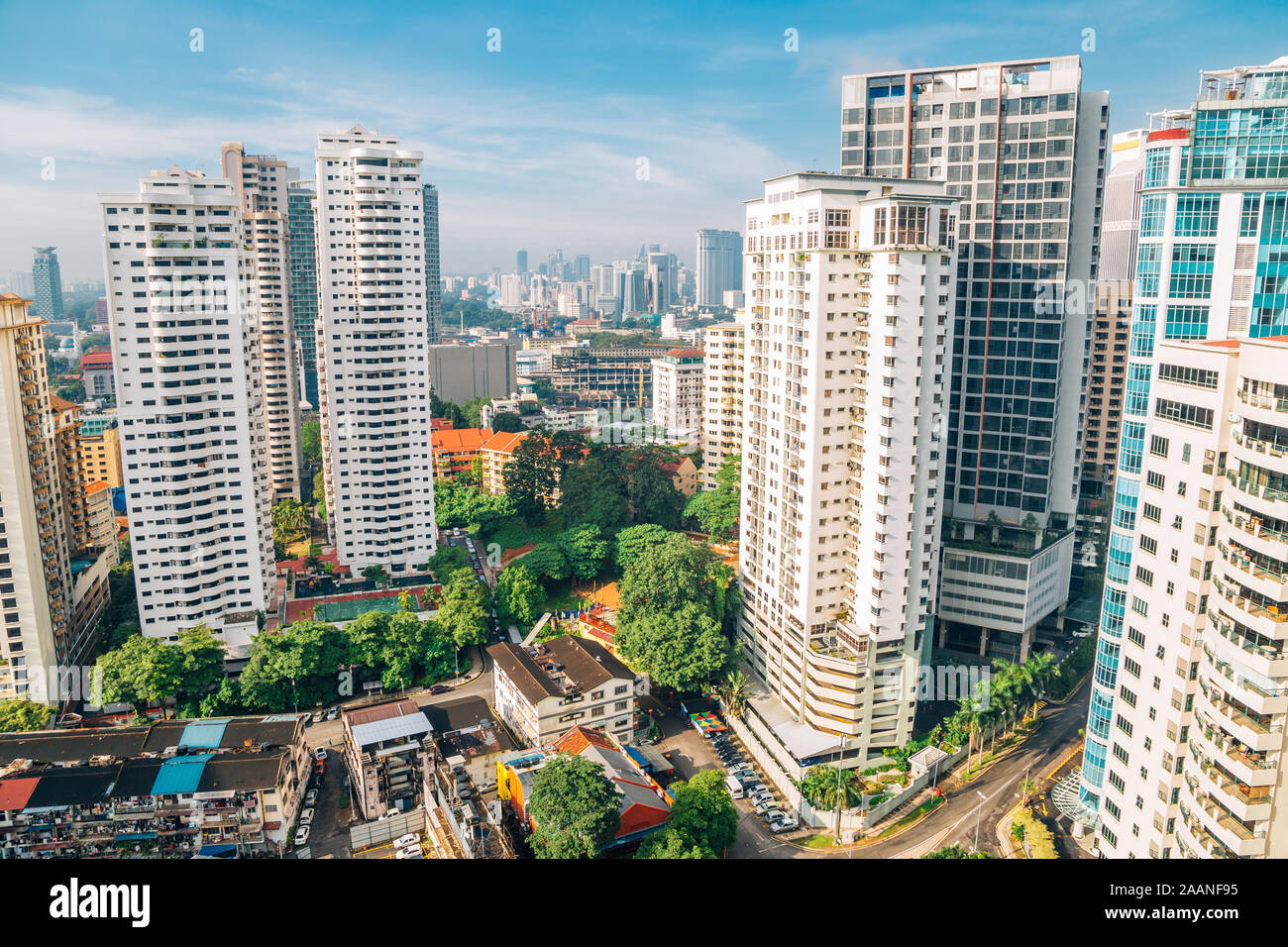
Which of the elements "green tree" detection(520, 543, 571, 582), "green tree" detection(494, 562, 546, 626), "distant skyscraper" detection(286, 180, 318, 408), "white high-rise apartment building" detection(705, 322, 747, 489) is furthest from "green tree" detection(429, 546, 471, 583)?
"distant skyscraper" detection(286, 180, 318, 408)

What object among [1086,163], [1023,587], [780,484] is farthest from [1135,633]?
[1086,163]

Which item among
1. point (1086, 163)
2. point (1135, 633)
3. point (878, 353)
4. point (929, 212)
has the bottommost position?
point (1135, 633)

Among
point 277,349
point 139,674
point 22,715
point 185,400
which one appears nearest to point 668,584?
point 139,674

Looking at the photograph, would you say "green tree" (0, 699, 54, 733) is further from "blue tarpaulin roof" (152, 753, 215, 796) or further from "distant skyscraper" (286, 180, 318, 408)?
"distant skyscraper" (286, 180, 318, 408)

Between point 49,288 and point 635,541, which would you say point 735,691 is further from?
point 49,288

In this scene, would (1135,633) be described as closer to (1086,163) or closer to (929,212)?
(929,212)

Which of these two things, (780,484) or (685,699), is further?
(685,699)
